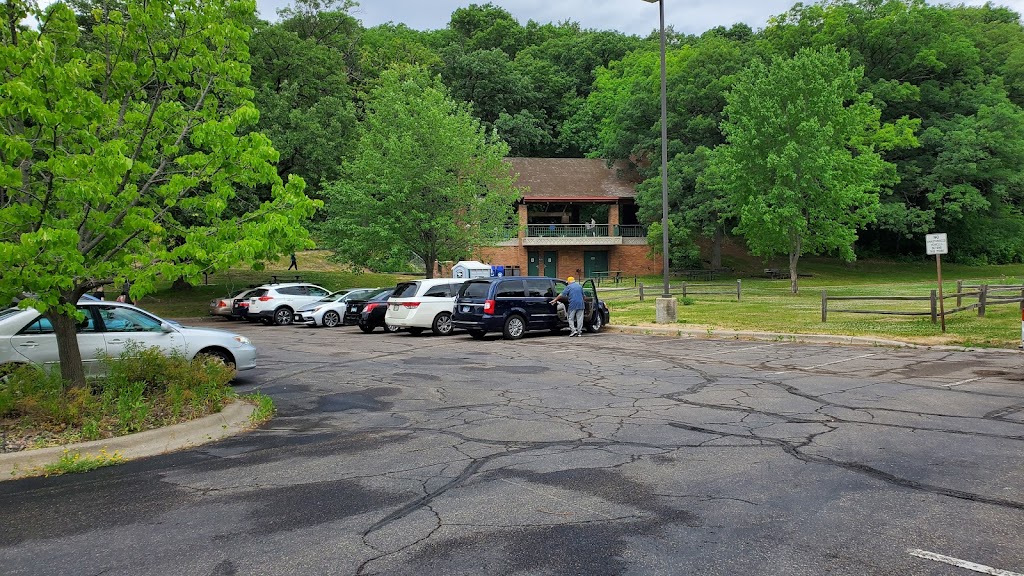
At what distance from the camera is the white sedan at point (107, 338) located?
411 inches

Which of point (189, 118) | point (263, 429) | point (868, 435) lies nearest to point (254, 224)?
point (189, 118)

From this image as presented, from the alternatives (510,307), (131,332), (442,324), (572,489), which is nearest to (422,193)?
(442,324)

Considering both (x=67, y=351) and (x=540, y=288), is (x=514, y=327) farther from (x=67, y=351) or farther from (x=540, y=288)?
(x=67, y=351)

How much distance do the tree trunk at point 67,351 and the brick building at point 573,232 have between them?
42.9m

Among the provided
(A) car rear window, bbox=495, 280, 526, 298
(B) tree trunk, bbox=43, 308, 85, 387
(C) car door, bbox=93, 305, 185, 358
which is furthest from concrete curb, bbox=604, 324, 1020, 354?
(B) tree trunk, bbox=43, 308, 85, 387

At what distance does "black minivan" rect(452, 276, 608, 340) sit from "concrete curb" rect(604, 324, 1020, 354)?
1.66 metres

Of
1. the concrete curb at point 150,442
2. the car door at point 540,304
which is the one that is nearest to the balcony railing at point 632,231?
the car door at point 540,304

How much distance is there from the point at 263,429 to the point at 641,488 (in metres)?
4.70

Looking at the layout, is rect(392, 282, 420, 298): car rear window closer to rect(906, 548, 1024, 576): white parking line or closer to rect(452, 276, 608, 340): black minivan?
rect(452, 276, 608, 340): black minivan

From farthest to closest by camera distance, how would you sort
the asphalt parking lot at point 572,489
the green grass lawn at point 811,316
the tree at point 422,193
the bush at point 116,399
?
1. the tree at point 422,193
2. the green grass lawn at point 811,316
3. the bush at point 116,399
4. the asphalt parking lot at point 572,489

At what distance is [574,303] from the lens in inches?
765

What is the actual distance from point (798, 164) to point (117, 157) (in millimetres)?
31245

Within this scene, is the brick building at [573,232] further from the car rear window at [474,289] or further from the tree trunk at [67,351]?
the tree trunk at [67,351]

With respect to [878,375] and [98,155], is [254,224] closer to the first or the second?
[98,155]
